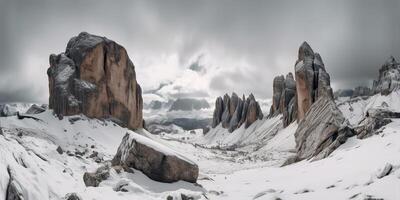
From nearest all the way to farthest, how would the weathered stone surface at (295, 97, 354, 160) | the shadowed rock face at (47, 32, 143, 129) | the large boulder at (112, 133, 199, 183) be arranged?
the large boulder at (112, 133, 199, 183) < the weathered stone surface at (295, 97, 354, 160) < the shadowed rock face at (47, 32, 143, 129)

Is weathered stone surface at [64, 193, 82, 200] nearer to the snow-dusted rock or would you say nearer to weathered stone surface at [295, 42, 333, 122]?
the snow-dusted rock

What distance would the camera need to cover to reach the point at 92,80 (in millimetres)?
74750

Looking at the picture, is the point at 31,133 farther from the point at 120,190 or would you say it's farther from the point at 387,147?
the point at 387,147

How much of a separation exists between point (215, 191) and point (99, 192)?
930 cm

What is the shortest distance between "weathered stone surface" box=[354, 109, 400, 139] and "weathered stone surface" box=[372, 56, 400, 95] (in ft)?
544

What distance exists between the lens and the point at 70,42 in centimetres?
7906

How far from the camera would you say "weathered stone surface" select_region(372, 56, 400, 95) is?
186625mm

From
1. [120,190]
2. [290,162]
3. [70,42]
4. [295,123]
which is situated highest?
[70,42]

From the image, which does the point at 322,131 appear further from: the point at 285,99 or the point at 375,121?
the point at 285,99

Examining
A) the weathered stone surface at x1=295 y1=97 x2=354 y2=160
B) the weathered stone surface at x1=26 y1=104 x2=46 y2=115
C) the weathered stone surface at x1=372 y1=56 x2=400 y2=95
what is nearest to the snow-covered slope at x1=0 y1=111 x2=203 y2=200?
the weathered stone surface at x1=26 y1=104 x2=46 y2=115

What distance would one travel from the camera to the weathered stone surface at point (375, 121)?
36.1 m

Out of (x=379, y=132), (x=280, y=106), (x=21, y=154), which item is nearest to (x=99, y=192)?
(x=21, y=154)

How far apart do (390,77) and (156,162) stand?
19598 centimetres

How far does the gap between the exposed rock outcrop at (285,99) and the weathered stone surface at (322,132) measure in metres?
75.0
